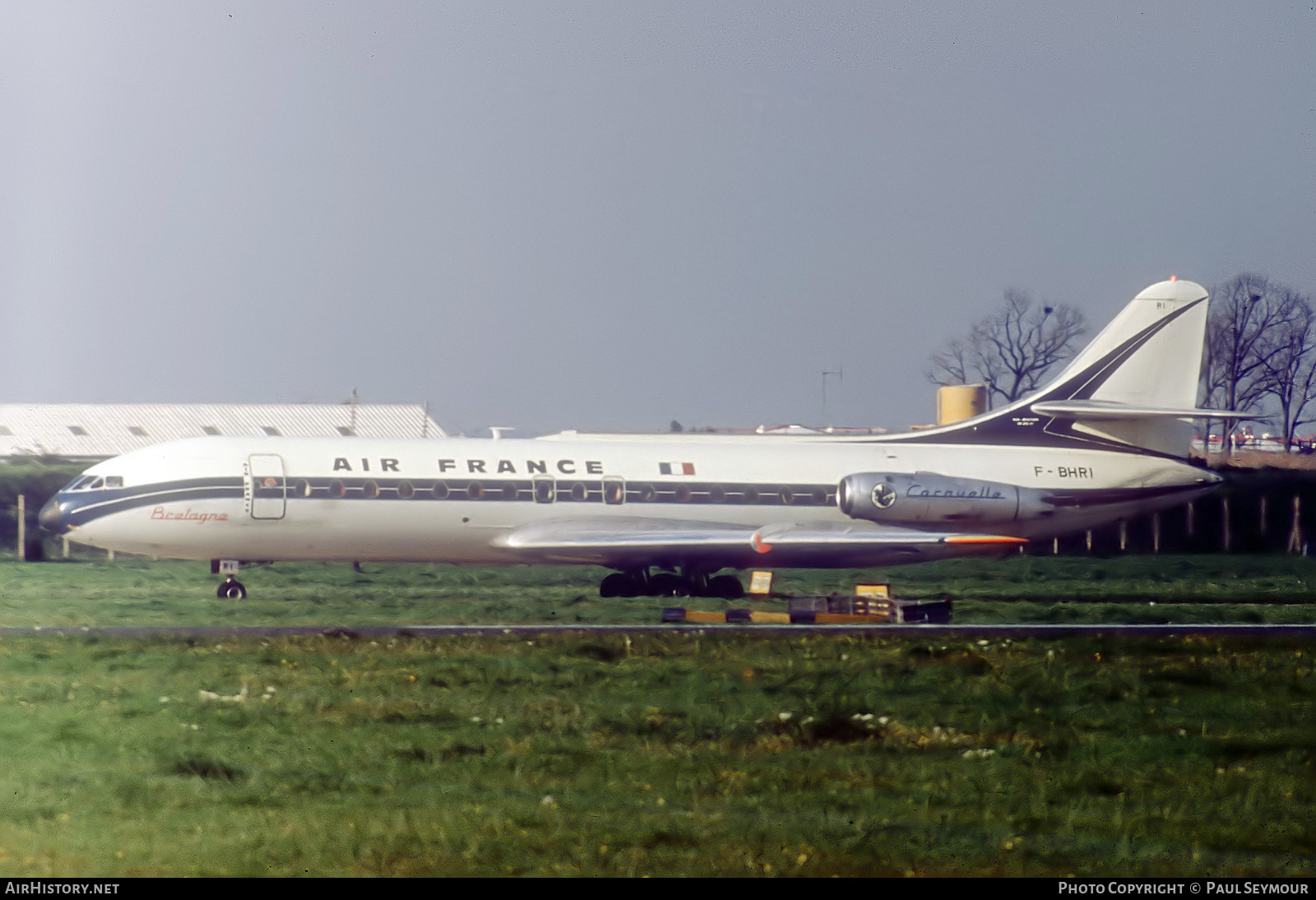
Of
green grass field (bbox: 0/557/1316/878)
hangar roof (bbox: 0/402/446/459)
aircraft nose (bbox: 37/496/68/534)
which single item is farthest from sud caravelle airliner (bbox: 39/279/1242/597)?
hangar roof (bbox: 0/402/446/459)

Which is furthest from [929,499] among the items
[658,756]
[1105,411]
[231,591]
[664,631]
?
[658,756]

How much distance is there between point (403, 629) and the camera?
22953mm

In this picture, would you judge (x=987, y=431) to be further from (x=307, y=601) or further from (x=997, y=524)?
(x=307, y=601)

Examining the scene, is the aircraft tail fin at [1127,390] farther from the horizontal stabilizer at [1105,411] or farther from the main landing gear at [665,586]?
the main landing gear at [665,586]

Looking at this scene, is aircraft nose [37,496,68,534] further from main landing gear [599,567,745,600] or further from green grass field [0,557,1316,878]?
main landing gear [599,567,745,600]

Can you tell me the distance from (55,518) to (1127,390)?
2378 centimetres

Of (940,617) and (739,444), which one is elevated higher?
(739,444)

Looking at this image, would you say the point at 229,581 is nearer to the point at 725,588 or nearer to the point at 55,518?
the point at 55,518

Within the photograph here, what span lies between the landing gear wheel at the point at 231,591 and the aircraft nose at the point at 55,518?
3.37 meters

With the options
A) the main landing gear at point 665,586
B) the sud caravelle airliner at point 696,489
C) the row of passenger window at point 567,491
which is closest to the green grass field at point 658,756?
the sud caravelle airliner at point 696,489

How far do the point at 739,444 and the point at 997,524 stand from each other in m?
6.09

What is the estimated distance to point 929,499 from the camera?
3266 centimetres

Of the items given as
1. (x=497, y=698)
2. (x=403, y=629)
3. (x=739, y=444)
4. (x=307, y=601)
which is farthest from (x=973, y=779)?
(x=739, y=444)

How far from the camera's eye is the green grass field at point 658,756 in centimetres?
980
